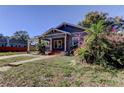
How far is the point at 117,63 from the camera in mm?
8805

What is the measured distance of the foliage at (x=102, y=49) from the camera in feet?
28.7

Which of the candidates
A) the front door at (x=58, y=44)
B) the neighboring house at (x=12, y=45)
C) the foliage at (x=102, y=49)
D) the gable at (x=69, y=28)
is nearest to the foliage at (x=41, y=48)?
the front door at (x=58, y=44)

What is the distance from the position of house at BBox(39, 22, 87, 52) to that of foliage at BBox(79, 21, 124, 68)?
7065 mm

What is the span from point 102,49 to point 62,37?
9.20 metres

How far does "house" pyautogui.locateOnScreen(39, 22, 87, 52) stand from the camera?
55.8 feet

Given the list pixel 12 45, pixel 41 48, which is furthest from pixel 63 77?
pixel 12 45

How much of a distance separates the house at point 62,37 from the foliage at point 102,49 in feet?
23.2

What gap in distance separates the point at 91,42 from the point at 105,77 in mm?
2620

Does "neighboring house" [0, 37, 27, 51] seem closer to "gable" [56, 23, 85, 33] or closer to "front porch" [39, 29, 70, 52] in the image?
"front porch" [39, 29, 70, 52]

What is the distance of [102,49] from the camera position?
886 cm

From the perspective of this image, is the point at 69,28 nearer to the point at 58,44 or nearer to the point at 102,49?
the point at 58,44
